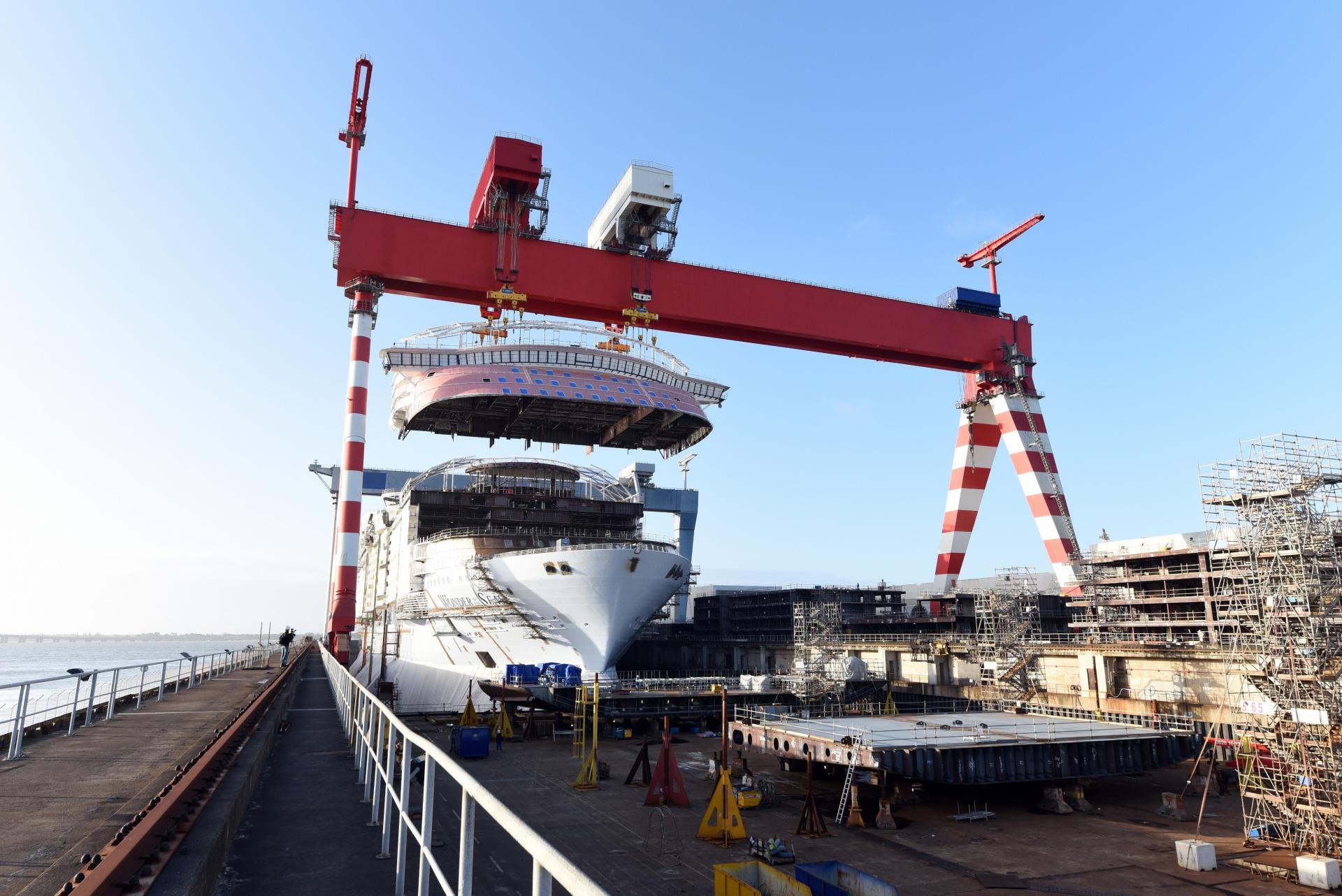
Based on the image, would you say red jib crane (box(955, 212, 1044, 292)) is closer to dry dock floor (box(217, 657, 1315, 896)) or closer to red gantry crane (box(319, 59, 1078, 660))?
red gantry crane (box(319, 59, 1078, 660))

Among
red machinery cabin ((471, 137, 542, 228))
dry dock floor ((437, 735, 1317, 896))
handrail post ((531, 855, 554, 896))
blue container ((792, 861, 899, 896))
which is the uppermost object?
red machinery cabin ((471, 137, 542, 228))

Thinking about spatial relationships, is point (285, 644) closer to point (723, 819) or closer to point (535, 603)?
point (535, 603)

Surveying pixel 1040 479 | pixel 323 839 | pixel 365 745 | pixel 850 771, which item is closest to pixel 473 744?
pixel 850 771

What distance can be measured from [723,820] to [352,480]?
2697cm

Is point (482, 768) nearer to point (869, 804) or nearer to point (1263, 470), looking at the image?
point (869, 804)

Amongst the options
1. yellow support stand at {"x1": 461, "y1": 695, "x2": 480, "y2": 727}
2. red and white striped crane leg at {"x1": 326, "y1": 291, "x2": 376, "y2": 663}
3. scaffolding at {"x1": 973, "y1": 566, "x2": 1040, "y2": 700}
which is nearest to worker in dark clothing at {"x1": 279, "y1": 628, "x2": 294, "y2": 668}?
red and white striped crane leg at {"x1": 326, "y1": 291, "x2": 376, "y2": 663}

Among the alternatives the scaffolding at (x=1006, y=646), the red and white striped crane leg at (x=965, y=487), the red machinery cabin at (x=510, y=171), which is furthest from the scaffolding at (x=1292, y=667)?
the red machinery cabin at (x=510, y=171)

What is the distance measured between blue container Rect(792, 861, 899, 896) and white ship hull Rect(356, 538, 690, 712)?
68.8 ft

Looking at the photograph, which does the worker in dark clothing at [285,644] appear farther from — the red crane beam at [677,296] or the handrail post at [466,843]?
the handrail post at [466,843]

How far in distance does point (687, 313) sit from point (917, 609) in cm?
2937

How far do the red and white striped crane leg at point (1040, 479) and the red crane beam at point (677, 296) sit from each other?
2625 millimetres

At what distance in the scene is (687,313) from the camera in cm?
4175

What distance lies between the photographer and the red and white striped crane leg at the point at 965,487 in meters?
49.8

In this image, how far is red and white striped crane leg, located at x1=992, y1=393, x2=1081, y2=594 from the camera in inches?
1742
